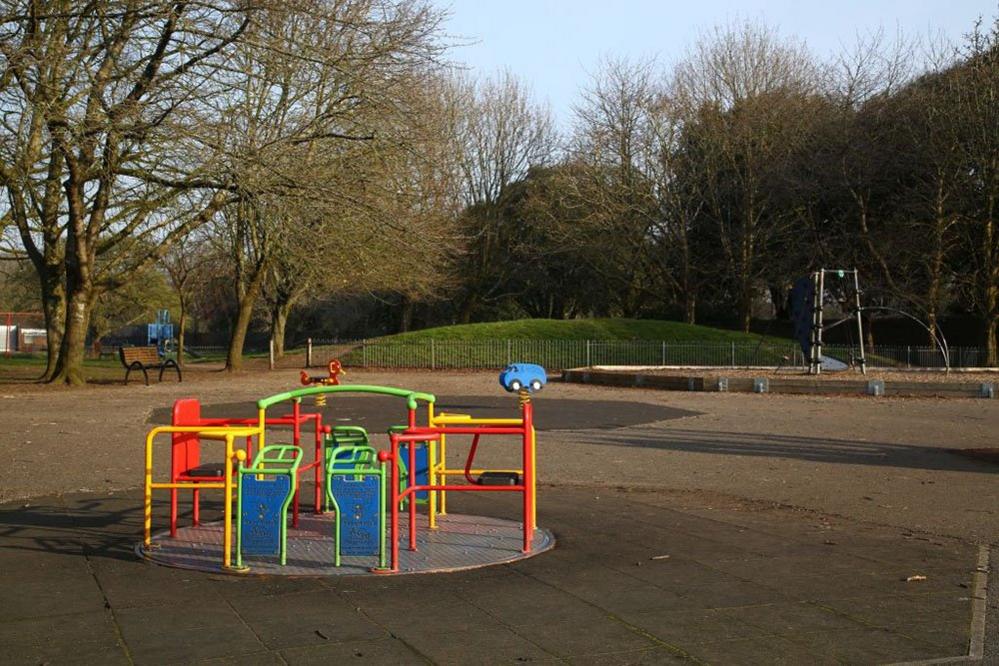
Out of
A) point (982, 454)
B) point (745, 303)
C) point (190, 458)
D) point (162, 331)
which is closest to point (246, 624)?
point (190, 458)

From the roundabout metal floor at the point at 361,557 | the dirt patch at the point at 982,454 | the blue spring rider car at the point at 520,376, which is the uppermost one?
the blue spring rider car at the point at 520,376

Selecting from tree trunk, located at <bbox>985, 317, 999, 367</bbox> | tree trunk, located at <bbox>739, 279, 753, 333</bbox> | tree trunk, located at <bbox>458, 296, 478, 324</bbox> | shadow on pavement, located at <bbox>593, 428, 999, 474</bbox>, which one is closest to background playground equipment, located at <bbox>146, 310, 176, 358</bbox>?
tree trunk, located at <bbox>458, 296, 478, 324</bbox>

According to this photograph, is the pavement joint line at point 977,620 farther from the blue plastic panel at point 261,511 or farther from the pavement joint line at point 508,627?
the blue plastic panel at point 261,511

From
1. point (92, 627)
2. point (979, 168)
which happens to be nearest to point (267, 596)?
point (92, 627)

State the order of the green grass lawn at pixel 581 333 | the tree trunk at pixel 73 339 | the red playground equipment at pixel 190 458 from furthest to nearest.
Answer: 1. the green grass lawn at pixel 581 333
2. the tree trunk at pixel 73 339
3. the red playground equipment at pixel 190 458

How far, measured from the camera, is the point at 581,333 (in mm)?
40781

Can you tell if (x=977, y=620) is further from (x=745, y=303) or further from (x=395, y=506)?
(x=745, y=303)

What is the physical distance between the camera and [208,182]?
68.4ft

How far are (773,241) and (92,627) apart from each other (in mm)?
42721

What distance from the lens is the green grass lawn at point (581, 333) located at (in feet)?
133

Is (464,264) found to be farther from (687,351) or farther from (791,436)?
(791,436)

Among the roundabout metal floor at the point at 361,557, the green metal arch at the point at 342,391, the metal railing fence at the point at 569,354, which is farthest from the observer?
the metal railing fence at the point at 569,354

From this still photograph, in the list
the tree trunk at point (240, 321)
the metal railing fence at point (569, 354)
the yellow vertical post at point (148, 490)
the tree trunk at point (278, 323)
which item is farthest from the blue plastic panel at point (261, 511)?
the tree trunk at point (278, 323)

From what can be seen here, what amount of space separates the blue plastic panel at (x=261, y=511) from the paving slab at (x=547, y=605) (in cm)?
48
